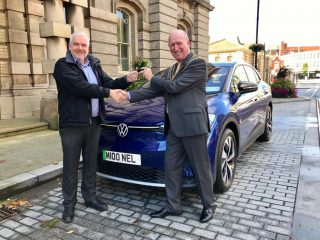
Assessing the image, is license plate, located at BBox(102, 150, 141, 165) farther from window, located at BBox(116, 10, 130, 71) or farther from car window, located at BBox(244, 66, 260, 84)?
window, located at BBox(116, 10, 130, 71)

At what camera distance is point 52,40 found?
25.9 feet

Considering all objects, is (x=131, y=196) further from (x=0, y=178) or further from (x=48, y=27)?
(x=48, y=27)

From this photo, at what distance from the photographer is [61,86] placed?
3186mm

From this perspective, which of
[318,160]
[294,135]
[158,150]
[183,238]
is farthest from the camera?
[294,135]

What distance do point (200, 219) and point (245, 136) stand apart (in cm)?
200

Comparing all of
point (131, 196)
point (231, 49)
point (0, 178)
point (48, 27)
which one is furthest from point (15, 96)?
→ point (231, 49)

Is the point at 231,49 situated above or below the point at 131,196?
above

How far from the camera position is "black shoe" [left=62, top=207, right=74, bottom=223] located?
10.8 ft

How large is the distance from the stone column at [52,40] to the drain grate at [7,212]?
4.33 meters

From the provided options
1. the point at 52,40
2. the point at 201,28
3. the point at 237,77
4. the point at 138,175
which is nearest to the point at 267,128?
the point at 237,77

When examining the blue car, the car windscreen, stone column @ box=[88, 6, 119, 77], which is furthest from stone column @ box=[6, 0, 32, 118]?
the car windscreen

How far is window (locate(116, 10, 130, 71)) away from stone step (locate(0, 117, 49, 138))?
6.10 meters

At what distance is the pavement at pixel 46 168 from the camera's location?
3.30m

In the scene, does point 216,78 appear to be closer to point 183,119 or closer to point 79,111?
point 183,119
